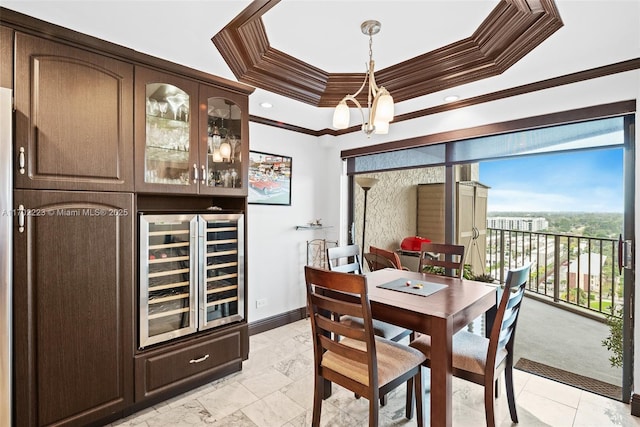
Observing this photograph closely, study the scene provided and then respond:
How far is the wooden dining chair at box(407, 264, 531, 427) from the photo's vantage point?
169 centimetres

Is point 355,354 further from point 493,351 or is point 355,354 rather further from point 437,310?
point 493,351

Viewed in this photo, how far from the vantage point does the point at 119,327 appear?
2.03 metres

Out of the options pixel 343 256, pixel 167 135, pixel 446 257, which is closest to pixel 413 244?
pixel 446 257

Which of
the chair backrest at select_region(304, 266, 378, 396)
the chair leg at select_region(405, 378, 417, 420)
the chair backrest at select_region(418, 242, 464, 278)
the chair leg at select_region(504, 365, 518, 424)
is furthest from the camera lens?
the chair backrest at select_region(418, 242, 464, 278)

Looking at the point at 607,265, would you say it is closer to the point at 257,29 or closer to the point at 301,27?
the point at 301,27

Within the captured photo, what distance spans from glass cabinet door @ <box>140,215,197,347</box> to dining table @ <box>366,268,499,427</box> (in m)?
1.35

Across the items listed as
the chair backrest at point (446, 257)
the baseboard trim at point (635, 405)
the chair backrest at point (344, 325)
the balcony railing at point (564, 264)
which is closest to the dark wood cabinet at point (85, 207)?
the chair backrest at point (344, 325)

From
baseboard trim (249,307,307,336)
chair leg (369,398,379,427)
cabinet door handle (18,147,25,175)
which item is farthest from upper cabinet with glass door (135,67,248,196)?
chair leg (369,398,379,427)

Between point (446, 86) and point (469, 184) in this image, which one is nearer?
point (446, 86)

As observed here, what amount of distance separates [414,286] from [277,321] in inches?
80.2

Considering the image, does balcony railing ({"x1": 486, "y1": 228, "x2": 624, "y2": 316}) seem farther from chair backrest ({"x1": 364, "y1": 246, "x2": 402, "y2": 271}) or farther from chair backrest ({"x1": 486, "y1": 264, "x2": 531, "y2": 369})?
chair backrest ({"x1": 364, "y1": 246, "x2": 402, "y2": 271})

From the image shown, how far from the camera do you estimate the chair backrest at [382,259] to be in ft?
10.1

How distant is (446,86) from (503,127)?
618mm

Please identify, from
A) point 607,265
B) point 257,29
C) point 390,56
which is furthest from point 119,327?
point 607,265
